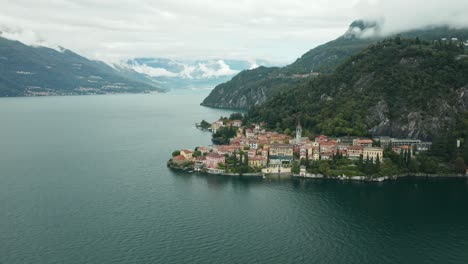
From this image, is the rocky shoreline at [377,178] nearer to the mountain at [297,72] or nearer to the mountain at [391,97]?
the mountain at [391,97]

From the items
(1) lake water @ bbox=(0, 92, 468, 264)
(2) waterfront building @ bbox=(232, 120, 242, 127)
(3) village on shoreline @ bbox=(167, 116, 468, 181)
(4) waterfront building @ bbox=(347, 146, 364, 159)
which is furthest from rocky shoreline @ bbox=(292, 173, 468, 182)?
(2) waterfront building @ bbox=(232, 120, 242, 127)

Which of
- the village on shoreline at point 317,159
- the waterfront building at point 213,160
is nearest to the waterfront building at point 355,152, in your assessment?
the village on shoreline at point 317,159

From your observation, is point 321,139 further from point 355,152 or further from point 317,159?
point 317,159

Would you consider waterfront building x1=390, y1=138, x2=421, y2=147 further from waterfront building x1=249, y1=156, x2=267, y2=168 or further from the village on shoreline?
waterfront building x1=249, y1=156, x2=267, y2=168

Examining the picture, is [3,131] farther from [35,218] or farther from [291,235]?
[291,235]

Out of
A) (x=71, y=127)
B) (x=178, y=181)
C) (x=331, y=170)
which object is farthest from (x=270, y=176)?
(x=71, y=127)
